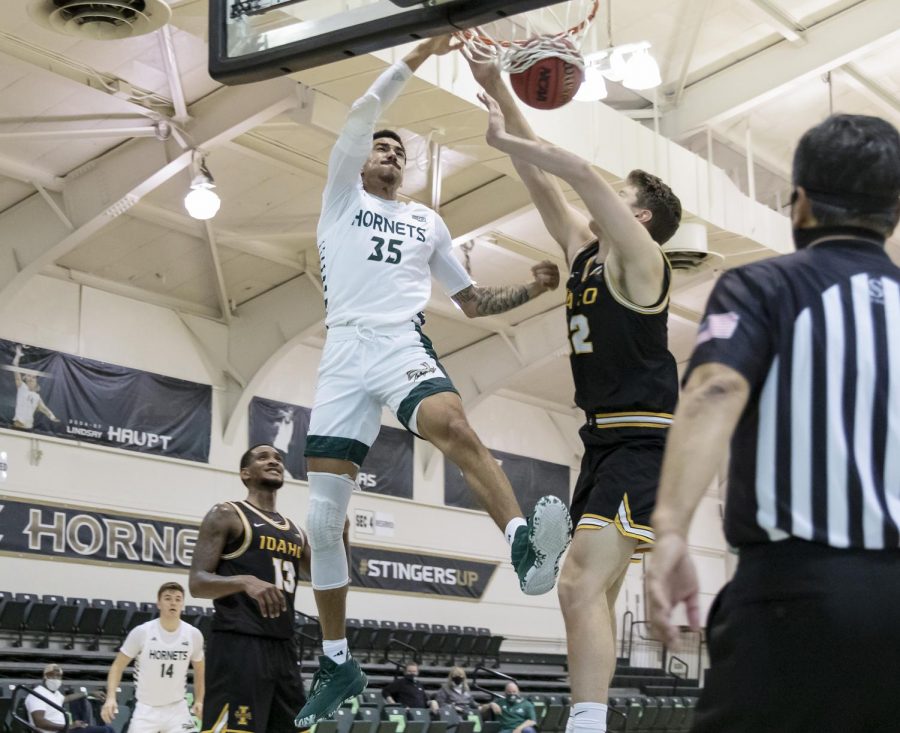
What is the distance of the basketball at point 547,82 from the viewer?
5.64 metres

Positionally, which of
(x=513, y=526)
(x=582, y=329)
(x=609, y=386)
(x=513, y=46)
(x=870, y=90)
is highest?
(x=870, y=90)

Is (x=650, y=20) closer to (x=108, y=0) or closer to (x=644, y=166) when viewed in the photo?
(x=644, y=166)

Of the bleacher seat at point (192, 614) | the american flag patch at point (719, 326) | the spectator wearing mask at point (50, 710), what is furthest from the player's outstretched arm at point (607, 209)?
the bleacher seat at point (192, 614)

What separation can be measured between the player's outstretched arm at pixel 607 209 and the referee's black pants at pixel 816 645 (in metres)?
2.33

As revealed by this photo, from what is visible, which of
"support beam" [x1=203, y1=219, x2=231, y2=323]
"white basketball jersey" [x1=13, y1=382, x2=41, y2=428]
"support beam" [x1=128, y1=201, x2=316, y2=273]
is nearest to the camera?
"white basketball jersey" [x1=13, y1=382, x2=41, y2=428]

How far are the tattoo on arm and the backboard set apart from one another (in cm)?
126

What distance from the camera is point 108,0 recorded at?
10047 millimetres

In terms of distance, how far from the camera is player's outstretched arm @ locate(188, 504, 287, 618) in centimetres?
655

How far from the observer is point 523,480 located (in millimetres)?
25094

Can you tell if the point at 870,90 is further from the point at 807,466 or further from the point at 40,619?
the point at 807,466

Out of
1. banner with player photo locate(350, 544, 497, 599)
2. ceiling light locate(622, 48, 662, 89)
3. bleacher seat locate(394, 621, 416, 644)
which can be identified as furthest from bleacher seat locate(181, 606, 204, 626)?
ceiling light locate(622, 48, 662, 89)

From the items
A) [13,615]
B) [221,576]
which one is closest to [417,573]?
[13,615]

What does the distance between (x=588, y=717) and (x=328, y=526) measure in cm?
146

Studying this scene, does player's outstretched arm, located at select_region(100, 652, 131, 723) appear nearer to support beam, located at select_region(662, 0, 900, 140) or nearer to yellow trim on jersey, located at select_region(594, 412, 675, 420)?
yellow trim on jersey, located at select_region(594, 412, 675, 420)
